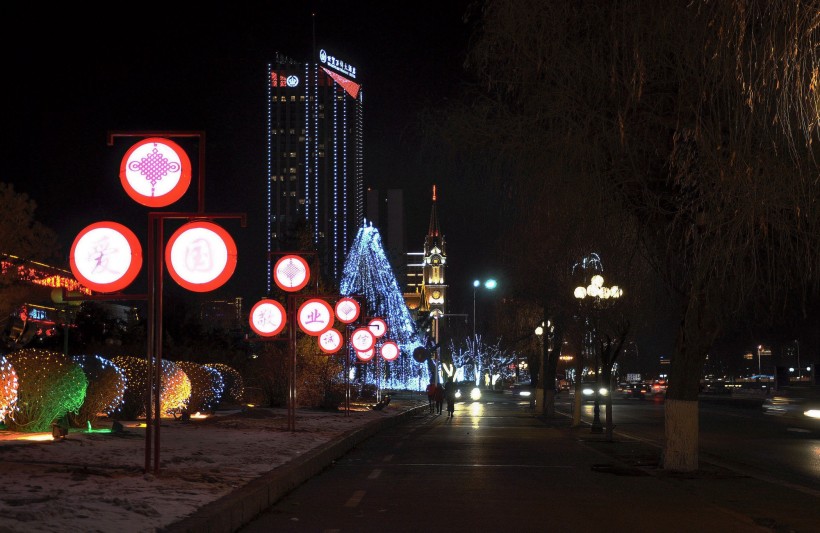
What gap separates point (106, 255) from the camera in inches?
487

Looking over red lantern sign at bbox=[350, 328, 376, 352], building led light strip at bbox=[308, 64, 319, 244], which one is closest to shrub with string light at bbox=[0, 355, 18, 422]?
red lantern sign at bbox=[350, 328, 376, 352]

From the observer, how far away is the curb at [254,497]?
858 centimetres

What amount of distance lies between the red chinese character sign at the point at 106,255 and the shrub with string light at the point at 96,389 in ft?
23.8

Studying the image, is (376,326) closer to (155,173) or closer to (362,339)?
(362,339)

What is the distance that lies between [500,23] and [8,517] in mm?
8207

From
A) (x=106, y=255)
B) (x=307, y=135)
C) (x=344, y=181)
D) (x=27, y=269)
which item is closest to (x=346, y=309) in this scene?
(x=27, y=269)

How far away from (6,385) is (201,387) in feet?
41.9

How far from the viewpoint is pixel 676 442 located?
1544 centimetres

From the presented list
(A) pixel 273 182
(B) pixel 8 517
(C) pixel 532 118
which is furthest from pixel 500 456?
(A) pixel 273 182

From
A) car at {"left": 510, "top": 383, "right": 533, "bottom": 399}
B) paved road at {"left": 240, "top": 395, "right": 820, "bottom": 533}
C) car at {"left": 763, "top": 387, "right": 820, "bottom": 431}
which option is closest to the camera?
paved road at {"left": 240, "top": 395, "right": 820, "bottom": 533}

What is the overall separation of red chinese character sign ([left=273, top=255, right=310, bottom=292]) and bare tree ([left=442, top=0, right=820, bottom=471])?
12.8 meters

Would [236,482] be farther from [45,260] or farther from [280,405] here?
[45,260]

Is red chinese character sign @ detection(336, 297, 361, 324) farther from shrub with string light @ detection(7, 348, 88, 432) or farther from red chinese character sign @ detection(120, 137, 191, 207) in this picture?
red chinese character sign @ detection(120, 137, 191, 207)

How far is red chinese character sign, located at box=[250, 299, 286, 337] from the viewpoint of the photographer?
25547 millimetres
